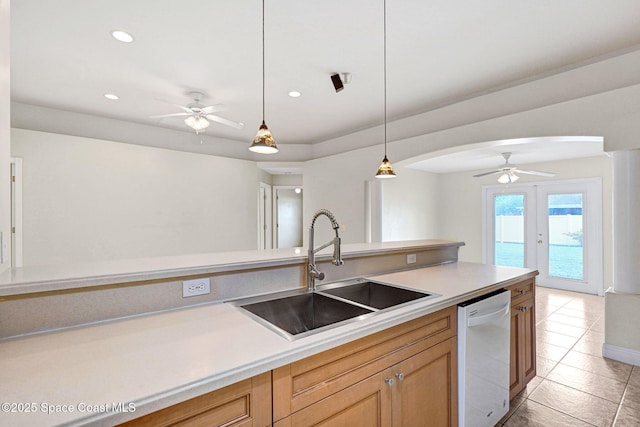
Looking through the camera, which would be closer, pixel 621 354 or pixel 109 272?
pixel 109 272

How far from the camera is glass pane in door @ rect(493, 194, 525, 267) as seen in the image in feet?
19.7

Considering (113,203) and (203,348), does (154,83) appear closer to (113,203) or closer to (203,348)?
(113,203)

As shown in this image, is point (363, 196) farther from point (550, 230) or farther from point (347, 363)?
point (550, 230)

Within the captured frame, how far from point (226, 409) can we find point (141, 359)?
30cm

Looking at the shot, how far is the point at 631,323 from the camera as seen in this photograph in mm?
2633

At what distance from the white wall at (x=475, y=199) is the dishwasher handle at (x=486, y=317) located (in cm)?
493

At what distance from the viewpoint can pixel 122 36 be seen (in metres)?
2.26

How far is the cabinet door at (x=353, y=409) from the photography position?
0.99 m

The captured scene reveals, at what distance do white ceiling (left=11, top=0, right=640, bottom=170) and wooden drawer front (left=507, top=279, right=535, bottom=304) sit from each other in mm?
1853

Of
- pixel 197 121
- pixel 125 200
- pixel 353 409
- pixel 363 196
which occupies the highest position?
pixel 197 121

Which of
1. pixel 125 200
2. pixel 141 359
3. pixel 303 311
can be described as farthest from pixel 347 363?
pixel 125 200

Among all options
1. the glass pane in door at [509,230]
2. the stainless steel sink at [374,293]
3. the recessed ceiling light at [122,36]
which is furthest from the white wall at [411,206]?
the recessed ceiling light at [122,36]

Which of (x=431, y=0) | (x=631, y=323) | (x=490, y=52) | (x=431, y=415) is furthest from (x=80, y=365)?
(x=631, y=323)

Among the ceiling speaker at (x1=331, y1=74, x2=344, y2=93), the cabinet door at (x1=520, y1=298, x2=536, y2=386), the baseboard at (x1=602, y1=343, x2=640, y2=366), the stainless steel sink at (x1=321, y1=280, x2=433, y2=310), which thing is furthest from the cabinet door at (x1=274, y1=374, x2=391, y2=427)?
the baseboard at (x1=602, y1=343, x2=640, y2=366)
